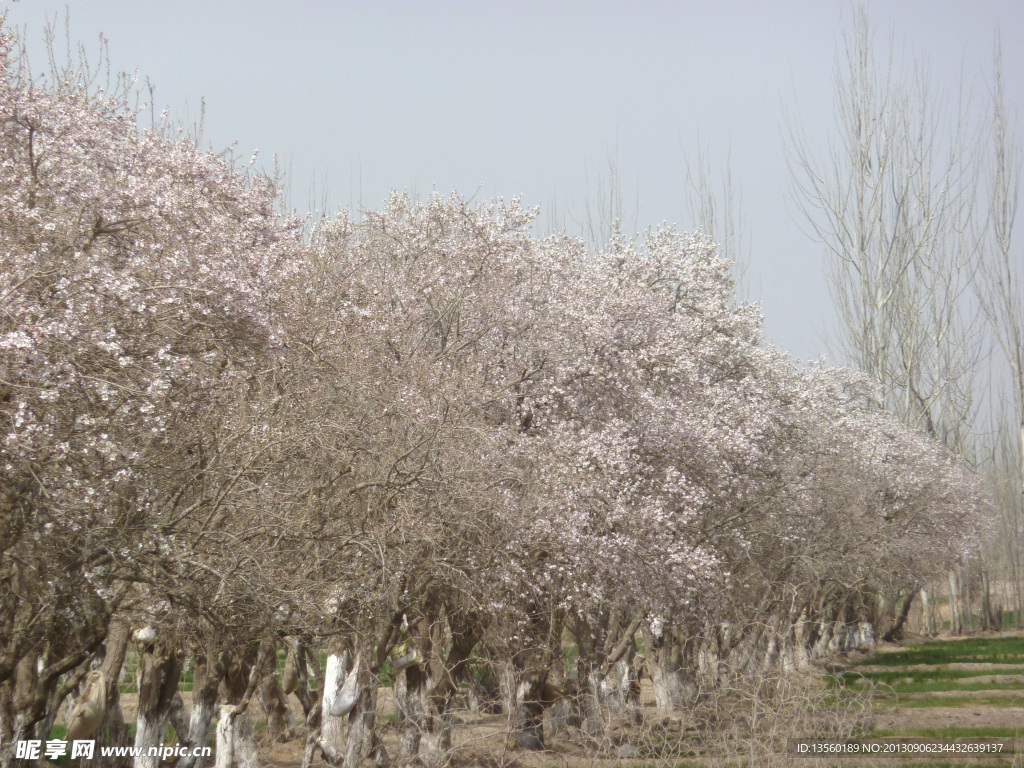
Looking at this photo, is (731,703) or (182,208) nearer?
(182,208)

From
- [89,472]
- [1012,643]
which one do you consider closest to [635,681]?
[89,472]

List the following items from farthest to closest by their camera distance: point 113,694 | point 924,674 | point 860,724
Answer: point 924,674
point 860,724
point 113,694

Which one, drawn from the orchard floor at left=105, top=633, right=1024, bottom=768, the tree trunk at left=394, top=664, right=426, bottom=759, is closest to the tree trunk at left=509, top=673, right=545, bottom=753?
the orchard floor at left=105, top=633, right=1024, bottom=768

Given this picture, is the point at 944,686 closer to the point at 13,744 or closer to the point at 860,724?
the point at 860,724

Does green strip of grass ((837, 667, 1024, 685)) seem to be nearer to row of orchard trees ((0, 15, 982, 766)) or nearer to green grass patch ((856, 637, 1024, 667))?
green grass patch ((856, 637, 1024, 667))

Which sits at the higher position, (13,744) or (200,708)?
(200,708)

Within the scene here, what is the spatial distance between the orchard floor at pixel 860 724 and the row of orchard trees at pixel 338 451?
903 mm

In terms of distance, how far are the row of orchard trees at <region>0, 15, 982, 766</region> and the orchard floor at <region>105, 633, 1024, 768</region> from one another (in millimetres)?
903

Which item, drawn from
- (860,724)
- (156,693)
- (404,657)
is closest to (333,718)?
(404,657)

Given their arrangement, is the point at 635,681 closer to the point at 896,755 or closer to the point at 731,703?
the point at 731,703

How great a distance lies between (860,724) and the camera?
15992 mm

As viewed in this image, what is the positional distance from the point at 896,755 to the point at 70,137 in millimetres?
13468

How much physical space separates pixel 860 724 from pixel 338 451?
1067cm

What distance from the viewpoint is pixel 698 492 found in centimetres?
1543
